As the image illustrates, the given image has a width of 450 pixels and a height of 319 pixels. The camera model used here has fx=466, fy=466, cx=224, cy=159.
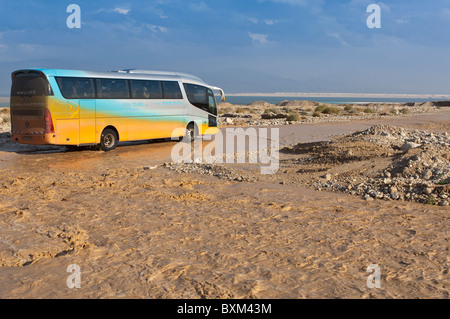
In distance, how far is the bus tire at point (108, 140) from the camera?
17.7 meters

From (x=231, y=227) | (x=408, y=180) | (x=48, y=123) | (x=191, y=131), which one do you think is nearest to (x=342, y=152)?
(x=408, y=180)

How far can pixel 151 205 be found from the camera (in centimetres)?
942

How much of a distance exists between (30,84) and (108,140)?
3.63 m

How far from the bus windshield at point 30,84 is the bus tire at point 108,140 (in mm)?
2933

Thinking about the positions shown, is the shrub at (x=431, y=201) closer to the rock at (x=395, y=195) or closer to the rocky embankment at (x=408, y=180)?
the rocky embankment at (x=408, y=180)

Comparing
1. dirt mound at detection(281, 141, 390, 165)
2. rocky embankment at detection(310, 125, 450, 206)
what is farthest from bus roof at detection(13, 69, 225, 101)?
rocky embankment at detection(310, 125, 450, 206)

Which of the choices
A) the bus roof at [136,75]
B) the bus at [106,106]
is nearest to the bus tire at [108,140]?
the bus at [106,106]

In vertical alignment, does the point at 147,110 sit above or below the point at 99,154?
above

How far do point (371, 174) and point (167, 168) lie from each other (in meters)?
5.79

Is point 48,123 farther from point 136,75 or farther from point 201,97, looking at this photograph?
point 201,97
